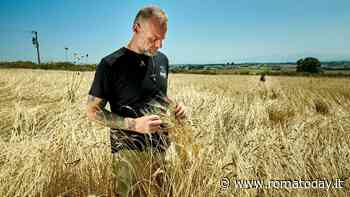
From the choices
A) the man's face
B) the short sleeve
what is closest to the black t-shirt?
the short sleeve

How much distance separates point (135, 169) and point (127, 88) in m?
0.42

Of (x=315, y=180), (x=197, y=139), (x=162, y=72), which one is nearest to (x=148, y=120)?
(x=197, y=139)

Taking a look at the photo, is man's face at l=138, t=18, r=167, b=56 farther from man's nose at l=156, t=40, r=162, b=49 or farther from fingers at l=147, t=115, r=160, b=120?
fingers at l=147, t=115, r=160, b=120

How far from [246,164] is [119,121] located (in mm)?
691

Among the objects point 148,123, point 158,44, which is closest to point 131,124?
point 148,123

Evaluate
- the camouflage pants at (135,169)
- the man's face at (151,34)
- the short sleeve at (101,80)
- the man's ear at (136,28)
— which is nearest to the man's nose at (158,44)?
the man's face at (151,34)

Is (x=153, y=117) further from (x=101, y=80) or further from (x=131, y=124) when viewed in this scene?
(x=101, y=80)

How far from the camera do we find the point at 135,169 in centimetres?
142

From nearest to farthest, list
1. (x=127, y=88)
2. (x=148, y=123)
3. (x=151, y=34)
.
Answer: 1. (x=148, y=123)
2. (x=151, y=34)
3. (x=127, y=88)

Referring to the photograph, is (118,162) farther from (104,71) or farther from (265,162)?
(265,162)

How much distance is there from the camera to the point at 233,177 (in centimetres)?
141

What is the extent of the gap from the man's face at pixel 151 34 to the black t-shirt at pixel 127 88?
10cm

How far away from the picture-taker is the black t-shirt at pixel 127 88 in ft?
4.66

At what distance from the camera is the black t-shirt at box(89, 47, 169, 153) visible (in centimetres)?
142
